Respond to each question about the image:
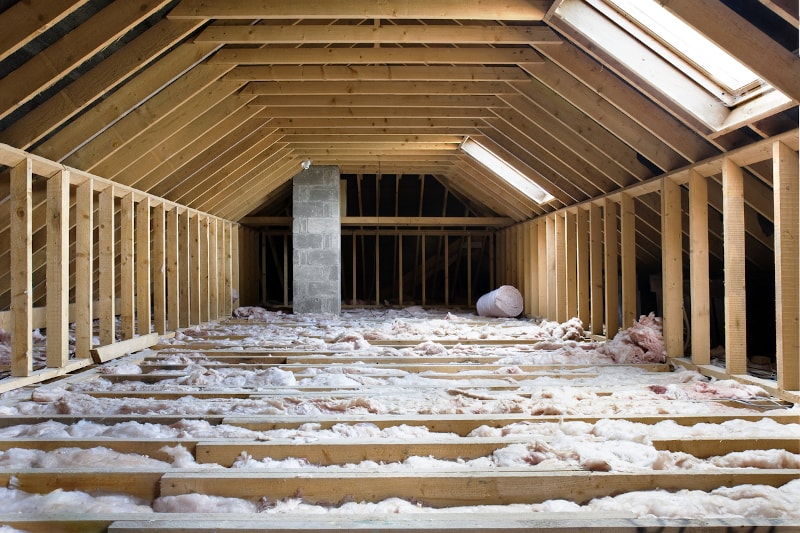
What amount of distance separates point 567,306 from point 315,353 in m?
3.66

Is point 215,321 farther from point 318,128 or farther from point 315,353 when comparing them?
point 315,353

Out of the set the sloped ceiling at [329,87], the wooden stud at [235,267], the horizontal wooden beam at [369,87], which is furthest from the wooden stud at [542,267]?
the wooden stud at [235,267]

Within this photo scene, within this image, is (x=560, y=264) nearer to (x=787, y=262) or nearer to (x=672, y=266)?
(x=672, y=266)

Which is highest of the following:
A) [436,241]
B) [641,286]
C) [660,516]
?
[436,241]

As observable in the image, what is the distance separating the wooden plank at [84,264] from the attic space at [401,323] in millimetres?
25

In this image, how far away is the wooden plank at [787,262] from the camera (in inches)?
143

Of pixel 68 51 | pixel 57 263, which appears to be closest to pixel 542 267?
pixel 57 263

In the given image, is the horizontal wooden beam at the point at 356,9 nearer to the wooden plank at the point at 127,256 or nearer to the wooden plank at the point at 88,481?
the wooden plank at the point at 127,256

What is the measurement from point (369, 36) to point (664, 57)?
2.03 metres

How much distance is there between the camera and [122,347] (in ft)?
19.0

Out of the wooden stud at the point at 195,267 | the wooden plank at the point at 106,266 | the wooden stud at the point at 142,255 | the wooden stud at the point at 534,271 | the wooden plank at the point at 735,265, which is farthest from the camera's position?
the wooden stud at the point at 534,271

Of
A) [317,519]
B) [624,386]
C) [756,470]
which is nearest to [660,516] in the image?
[756,470]

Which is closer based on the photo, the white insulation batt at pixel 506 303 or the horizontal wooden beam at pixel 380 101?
the horizontal wooden beam at pixel 380 101

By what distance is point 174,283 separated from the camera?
7387mm
